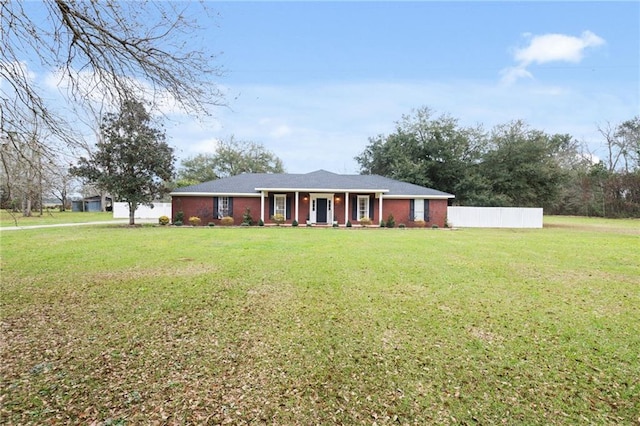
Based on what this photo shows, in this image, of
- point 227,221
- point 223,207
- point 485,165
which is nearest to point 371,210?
point 227,221

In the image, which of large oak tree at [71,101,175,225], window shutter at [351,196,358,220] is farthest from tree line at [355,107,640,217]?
large oak tree at [71,101,175,225]

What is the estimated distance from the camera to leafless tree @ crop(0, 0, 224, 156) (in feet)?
12.2

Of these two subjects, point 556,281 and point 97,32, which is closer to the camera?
point 97,32

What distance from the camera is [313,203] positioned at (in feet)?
70.4

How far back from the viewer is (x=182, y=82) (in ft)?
14.2

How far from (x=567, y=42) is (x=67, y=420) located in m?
20.0

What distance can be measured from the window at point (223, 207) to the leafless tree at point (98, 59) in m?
16.7

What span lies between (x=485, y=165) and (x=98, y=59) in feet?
99.8

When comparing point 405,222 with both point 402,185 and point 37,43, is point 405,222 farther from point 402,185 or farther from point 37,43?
point 37,43

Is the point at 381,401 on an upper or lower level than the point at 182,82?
lower

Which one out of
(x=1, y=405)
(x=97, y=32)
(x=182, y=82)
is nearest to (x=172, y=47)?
(x=182, y=82)

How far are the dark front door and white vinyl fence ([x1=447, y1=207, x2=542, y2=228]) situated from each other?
29.2ft

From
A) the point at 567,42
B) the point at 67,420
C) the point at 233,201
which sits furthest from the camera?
the point at 233,201

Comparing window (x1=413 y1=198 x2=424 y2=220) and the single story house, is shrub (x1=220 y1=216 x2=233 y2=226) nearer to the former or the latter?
the single story house
